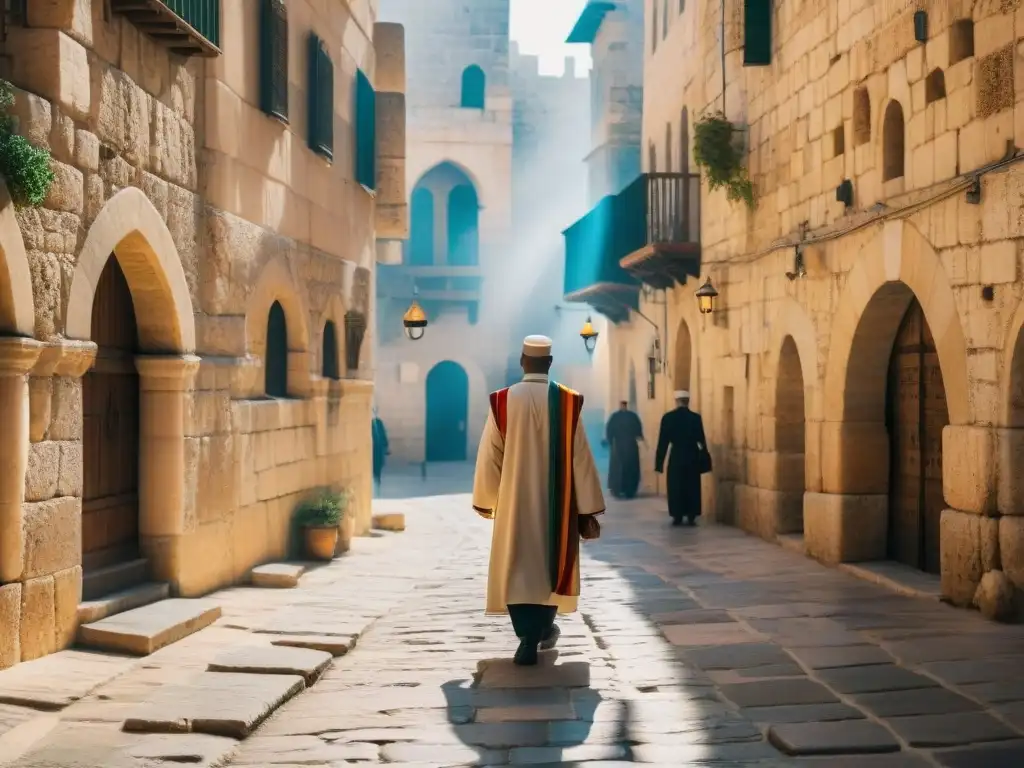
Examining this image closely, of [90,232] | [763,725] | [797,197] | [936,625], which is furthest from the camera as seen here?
[797,197]

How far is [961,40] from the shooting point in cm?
924

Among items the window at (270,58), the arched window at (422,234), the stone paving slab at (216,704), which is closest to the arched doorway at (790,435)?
the window at (270,58)

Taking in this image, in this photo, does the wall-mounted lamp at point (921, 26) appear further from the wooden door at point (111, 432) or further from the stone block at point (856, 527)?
the wooden door at point (111, 432)

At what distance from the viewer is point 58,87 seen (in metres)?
7.03

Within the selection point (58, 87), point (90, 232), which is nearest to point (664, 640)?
point (90, 232)

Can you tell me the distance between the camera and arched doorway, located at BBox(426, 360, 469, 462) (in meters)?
32.5

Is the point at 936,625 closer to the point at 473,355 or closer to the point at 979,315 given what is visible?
the point at 979,315

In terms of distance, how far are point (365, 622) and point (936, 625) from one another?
3445 mm

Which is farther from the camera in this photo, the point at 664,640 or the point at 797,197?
the point at 797,197

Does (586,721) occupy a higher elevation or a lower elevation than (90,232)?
lower

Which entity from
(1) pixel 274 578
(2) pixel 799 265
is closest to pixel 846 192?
(2) pixel 799 265

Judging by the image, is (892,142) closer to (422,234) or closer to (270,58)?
(270,58)

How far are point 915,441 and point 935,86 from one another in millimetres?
2911

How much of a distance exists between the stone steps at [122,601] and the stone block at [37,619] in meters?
0.39
